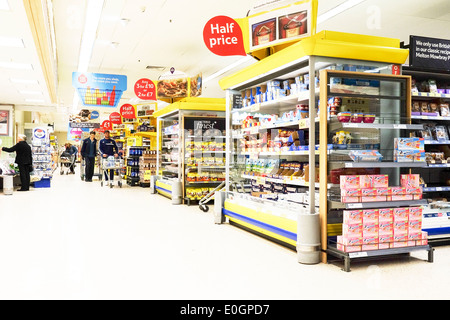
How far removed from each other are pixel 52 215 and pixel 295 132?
4244 millimetres

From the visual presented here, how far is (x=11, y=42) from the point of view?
8250mm

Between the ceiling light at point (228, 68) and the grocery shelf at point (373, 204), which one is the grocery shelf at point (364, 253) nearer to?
the grocery shelf at point (373, 204)

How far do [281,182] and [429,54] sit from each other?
8.27 feet

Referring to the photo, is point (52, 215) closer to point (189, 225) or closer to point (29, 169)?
point (189, 225)

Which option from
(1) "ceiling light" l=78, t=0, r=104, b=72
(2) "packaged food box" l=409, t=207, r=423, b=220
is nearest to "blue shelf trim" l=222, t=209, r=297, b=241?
(2) "packaged food box" l=409, t=207, r=423, b=220

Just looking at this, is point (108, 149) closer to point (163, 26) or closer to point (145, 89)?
point (145, 89)

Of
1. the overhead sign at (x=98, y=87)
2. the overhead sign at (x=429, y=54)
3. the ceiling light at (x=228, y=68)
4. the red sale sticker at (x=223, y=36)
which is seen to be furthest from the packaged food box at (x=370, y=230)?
the overhead sign at (x=98, y=87)

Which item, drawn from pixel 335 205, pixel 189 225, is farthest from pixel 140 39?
pixel 335 205

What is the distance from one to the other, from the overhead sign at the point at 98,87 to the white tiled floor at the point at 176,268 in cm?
638

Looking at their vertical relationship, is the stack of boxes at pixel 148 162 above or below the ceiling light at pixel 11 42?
below

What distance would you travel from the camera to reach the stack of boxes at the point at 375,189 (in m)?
3.64

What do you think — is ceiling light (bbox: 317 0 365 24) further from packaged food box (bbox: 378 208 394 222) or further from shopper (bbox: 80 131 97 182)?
shopper (bbox: 80 131 97 182)

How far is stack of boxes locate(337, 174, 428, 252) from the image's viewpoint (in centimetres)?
360

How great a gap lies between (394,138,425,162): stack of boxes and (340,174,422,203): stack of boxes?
18 cm
